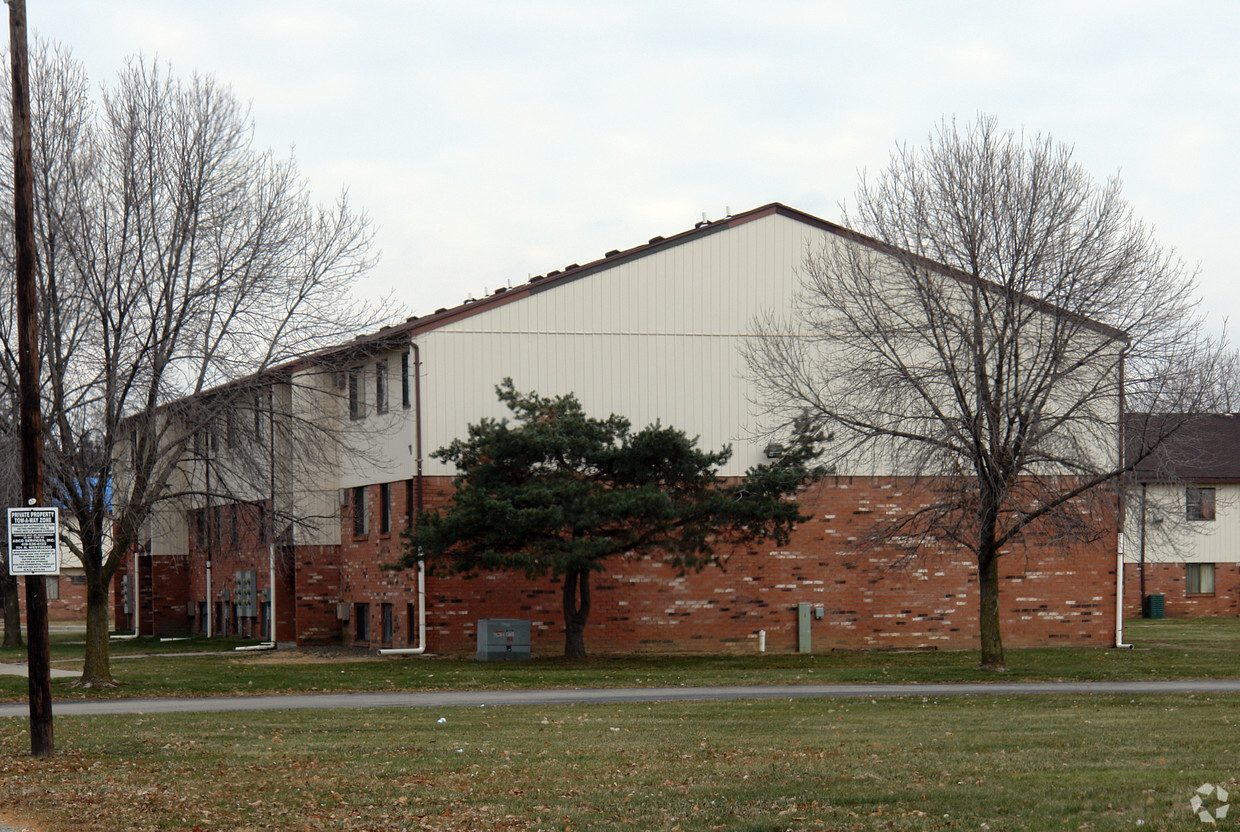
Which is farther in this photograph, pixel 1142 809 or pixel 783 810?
pixel 783 810

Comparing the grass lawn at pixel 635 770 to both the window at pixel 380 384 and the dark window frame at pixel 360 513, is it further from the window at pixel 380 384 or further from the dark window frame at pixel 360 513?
the dark window frame at pixel 360 513

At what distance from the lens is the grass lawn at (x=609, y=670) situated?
24109 millimetres

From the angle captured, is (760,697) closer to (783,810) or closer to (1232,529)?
(783,810)

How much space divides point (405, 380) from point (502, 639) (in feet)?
21.5

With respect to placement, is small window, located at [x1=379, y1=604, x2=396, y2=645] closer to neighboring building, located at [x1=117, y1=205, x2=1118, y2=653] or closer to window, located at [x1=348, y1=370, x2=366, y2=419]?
neighboring building, located at [x1=117, y1=205, x2=1118, y2=653]

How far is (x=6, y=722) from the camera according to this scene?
17828 mm

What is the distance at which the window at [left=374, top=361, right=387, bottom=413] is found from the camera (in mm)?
33562

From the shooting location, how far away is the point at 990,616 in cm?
2597

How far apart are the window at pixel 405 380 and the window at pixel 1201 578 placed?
114 ft

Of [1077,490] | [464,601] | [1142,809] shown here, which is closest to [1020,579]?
[1077,490]

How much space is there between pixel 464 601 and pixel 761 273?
1052 cm

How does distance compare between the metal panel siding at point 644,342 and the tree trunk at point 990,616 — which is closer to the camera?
the tree trunk at point 990,616

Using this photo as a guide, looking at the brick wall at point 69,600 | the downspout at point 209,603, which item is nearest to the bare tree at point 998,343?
the downspout at point 209,603

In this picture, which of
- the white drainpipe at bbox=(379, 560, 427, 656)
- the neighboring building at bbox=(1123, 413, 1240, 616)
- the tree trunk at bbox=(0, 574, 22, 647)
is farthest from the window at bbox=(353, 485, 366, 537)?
the neighboring building at bbox=(1123, 413, 1240, 616)
